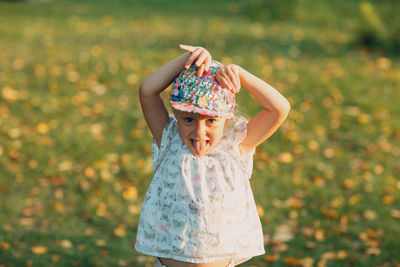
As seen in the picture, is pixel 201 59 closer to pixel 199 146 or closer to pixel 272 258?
pixel 199 146

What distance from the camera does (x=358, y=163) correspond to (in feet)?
17.2

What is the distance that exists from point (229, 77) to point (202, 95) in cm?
13

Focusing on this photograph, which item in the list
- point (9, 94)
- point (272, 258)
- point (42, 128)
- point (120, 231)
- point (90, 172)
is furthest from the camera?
point (9, 94)

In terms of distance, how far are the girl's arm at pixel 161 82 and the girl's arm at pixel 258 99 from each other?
0.11 meters

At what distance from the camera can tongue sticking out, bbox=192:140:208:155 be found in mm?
2162

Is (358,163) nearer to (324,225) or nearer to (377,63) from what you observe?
(324,225)

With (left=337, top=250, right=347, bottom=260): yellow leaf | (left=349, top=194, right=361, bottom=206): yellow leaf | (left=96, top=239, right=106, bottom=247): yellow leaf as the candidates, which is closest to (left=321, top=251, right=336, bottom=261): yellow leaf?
(left=337, top=250, right=347, bottom=260): yellow leaf

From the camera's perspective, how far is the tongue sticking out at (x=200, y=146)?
2.16 m

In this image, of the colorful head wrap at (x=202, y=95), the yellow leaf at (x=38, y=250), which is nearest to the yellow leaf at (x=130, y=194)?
the yellow leaf at (x=38, y=250)

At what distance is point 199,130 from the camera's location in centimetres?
214

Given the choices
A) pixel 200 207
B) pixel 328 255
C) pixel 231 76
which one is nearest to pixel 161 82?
pixel 231 76

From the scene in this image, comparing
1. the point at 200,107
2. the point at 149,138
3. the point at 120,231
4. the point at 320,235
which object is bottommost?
the point at 320,235

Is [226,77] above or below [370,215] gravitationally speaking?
above

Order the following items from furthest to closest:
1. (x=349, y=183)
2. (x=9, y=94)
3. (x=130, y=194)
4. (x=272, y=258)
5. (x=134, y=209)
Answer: (x=9, y=94)
(x=349, y=183)
(x=130, y=194)
(x=134, y=209)
(x=272, y=258)
